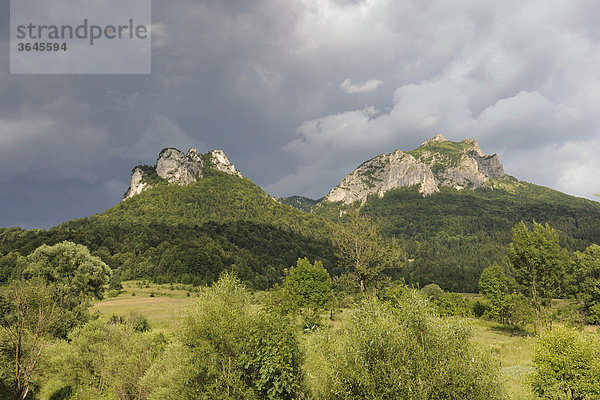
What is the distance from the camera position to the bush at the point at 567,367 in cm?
1728

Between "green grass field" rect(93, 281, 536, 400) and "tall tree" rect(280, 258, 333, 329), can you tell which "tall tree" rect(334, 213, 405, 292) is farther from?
"tall tree" rect(280, 258, 333, 329)

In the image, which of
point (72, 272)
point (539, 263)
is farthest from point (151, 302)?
point (539, 263)

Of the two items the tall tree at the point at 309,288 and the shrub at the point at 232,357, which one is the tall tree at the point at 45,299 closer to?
the shrub at the point at 232,357

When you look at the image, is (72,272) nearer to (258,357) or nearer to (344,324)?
(258,357)

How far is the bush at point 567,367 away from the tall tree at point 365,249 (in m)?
18.5

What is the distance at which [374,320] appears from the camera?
17.5m

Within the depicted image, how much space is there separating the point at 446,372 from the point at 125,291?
4555 inches

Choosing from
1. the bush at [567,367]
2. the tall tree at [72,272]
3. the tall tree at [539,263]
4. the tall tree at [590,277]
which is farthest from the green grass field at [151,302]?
the tall tree at [590,277]

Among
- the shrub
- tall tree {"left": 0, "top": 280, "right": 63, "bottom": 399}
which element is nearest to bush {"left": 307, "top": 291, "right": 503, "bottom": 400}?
the shrub

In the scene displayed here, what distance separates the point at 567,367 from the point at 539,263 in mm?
25201

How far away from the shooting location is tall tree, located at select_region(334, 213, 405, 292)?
36.6 metres

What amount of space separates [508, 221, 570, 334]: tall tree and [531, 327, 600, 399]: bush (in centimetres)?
2165

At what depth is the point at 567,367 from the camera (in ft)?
58.4

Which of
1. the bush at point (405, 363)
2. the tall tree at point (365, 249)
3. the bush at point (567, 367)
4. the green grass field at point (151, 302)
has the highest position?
the tall tree at point (365, 249)
